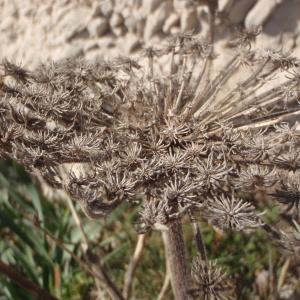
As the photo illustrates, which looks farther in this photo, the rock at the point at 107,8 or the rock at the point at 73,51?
the rock at the point at 73,51

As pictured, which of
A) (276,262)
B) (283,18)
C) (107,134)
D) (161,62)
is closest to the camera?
(107,134)

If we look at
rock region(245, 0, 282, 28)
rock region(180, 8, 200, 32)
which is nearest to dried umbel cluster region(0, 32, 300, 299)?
rock region(245, 0, 282, 28)

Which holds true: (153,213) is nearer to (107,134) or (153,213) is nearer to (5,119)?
(107,134)

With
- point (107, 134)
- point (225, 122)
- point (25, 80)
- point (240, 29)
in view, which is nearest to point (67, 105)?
point (107, 134)

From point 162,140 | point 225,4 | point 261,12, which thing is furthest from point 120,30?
point 162,140

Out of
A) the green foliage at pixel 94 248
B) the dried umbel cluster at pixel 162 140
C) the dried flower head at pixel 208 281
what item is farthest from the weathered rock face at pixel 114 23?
the dried flower head at pixel 208 281

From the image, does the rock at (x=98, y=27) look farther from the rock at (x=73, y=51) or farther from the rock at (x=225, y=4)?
the rock at (x=225, y=4)

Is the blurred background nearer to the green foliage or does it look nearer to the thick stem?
the green foliage
